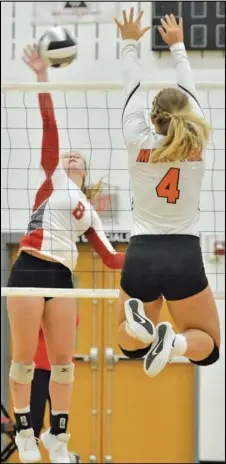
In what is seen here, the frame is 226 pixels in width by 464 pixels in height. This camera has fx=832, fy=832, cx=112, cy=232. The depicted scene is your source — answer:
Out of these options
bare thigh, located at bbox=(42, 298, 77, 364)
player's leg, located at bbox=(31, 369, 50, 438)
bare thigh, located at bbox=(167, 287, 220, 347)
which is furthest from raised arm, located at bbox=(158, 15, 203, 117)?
player's leg, located at bbox=(31, 369, 50, 438)

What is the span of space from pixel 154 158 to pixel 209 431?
4.86 meters

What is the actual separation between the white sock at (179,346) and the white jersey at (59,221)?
0.96m

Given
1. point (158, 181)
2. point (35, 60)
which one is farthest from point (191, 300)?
point (35, 60)

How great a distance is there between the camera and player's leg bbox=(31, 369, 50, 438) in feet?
17.9

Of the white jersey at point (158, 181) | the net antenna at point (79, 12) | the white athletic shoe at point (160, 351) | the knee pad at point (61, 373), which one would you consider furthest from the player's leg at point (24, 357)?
the net antenna at point (79, 12)

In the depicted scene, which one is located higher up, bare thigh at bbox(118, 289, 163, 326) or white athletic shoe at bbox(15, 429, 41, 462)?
bare thigh at bbox(118, 289, 163, 326)

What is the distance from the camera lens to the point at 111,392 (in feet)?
26.2

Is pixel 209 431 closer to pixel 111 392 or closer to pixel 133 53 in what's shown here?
pixel 111 392

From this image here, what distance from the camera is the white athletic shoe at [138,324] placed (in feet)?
10.8

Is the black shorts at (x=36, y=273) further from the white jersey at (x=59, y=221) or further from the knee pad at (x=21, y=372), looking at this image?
the knee pad at (x=21, y=372)

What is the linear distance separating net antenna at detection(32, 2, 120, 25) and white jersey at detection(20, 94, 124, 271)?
3.24 meters

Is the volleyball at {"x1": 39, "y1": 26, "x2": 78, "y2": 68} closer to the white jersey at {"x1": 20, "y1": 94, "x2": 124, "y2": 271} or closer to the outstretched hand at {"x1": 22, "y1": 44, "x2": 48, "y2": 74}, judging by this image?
the outstretched hand at {"x1": 22, "y1": 44, "x2": 48, "y2": 74}

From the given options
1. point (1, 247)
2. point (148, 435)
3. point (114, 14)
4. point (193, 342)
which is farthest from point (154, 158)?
point (148, 435)

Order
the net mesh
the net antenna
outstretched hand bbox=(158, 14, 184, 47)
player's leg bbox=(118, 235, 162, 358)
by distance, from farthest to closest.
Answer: the net mesh → the net antenna → outstretched hand bbox=(158, 14, 184, 47) → player's leg bbox=(118, 235, 162, 358)
